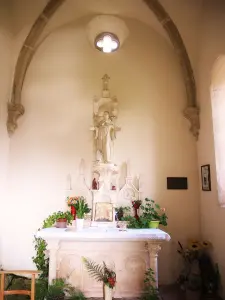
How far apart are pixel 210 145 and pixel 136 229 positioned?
2020 mm

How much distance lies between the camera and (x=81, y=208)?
457 cm

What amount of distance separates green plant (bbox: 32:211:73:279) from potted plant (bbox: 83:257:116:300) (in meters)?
1.01

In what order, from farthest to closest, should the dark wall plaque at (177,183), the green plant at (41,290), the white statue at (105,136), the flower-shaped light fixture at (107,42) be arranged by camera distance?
the flower-shaped light fixture at (107,42) < the dark wall plaque at (177,183) < the white statue at (105,136) < the green plant at (41,290)

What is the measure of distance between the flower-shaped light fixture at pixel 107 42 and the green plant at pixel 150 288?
14.4ft

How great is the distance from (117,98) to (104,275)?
11.4ft

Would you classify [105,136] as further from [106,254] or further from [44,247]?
[44,247]

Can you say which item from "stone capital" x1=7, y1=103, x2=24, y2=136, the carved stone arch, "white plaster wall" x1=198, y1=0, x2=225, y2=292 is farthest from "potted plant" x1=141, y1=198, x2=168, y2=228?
"stone capital" x1=7, y1=103, x2=24, y2=136

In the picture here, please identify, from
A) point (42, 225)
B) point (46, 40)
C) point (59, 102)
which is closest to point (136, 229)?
point (42, 225)

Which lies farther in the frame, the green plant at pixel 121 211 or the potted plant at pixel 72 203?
the green plant at pixel 121 211

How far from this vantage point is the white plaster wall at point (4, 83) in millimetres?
4957

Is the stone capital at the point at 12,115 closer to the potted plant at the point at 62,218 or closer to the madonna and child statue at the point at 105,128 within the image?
the madonna and child statue at the point at 105,128

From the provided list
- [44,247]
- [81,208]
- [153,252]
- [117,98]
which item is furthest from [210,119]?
[44,247]

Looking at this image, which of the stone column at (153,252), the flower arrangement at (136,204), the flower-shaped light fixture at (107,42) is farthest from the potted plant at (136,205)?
the flower-shaped light fixture at (107,42)

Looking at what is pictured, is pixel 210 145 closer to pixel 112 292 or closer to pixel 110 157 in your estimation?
pixel 110 157
